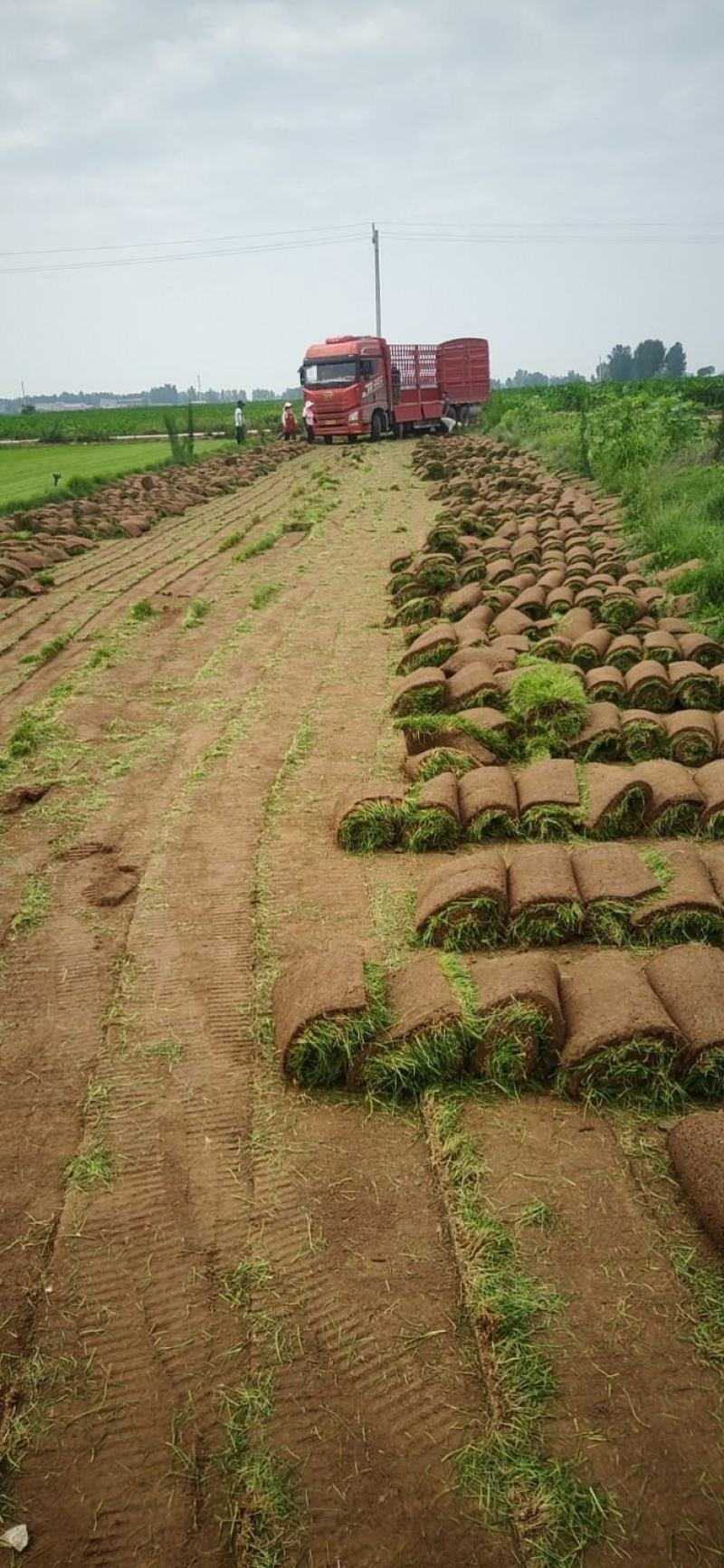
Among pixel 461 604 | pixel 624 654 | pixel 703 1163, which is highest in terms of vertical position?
pixel 461 604

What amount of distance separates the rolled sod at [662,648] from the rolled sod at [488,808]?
2639 mm

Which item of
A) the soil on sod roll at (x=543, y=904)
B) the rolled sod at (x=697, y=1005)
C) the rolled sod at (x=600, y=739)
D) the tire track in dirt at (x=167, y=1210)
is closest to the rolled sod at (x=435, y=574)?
the rolled sod at (x=600, y=739)

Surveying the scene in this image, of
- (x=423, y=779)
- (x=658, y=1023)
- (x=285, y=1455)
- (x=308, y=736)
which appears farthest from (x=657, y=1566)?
(x=308, y=736)

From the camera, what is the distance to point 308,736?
7.14m

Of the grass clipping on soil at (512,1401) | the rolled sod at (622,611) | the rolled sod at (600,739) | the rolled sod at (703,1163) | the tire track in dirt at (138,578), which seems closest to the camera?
the grass clipping on soil at (512,1401)

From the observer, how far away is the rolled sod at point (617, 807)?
17.5 feet

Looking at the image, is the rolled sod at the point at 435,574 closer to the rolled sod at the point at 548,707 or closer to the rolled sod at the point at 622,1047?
the rolled sod at the point at 548,707

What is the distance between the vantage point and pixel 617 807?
17.6 ft

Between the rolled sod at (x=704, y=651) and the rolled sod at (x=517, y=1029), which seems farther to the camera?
the rolled sod at (x=704, y=651)

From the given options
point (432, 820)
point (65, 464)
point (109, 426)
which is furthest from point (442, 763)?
point (109, 426)

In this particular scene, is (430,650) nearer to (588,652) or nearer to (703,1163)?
(588,652)

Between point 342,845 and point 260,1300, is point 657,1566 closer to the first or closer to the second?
point 260,1300

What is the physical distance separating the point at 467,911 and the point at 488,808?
107 cm

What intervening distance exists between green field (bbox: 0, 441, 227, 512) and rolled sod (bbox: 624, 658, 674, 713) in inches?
627
